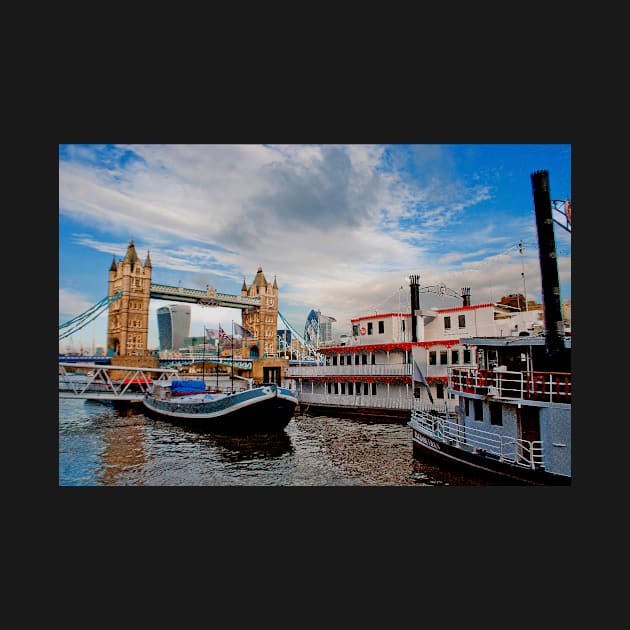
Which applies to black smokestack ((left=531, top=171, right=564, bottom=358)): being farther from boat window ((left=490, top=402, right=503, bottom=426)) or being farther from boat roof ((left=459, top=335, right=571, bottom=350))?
boat window ((left=490, top=402, right=503, bottom=426))

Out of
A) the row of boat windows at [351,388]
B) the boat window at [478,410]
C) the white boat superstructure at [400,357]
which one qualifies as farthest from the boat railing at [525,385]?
the row of boat windows at [351,388]

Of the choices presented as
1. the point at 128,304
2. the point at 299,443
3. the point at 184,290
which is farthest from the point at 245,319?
the point at 299,443

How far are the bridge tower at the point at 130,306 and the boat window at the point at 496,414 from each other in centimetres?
4592

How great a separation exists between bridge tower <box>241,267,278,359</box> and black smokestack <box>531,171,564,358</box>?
59.1 m

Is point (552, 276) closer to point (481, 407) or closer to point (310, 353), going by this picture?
point (481, 407)

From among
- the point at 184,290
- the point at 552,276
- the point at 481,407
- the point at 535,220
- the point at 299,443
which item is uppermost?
the point at 184,290

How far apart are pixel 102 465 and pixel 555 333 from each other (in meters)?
13.9

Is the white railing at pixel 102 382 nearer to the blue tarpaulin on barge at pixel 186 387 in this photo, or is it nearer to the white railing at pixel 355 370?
the blue tarpaulin on barge at pixel 186 387

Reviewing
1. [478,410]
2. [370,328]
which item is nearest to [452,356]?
[370,328]

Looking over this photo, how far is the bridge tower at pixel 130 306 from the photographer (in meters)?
51.5

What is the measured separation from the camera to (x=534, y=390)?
10.1 meters

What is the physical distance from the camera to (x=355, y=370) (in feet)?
88.9

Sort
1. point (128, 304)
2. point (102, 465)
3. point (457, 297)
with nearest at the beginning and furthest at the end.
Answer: point (102, 465) → point (457, 297) → point (128, 304)

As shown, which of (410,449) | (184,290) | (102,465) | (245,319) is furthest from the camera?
(245,319)
